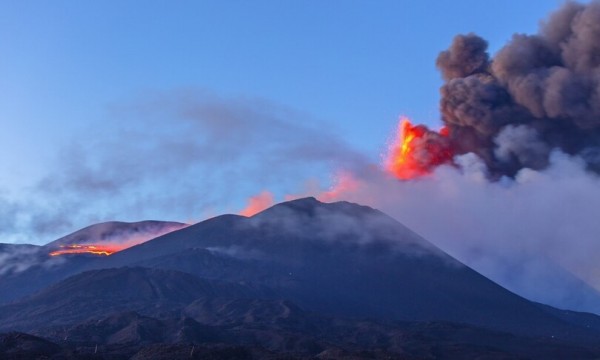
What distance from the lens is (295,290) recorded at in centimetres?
9650

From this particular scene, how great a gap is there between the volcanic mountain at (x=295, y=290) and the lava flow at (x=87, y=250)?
279 inches

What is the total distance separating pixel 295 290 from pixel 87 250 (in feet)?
154

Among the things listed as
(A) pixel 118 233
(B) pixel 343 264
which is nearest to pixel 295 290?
(B) pixel 343 264

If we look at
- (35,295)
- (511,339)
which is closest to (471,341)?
(511,339)

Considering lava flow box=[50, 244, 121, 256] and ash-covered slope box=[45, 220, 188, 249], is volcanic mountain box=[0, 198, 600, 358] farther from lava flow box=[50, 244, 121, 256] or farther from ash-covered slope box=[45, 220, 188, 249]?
ash-covered slope box=[45, 220, 188, 249]

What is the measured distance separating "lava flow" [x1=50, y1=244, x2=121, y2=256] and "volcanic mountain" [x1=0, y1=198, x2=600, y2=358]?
23.3 feet

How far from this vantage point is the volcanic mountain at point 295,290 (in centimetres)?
7024

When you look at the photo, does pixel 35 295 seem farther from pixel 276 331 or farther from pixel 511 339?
pixel 511 339

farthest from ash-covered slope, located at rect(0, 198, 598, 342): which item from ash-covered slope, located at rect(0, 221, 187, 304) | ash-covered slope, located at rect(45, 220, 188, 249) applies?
ash-covered slope, located at rect(45, 220, 188, 249)

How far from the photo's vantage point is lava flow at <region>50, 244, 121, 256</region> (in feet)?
409

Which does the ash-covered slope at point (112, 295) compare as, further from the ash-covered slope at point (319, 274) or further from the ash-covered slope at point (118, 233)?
the ash-covered slope at point (118, 233)

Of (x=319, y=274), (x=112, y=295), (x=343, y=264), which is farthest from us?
(x=343, y=264)

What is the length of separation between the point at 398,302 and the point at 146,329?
44.8m

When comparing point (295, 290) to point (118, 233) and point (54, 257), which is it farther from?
point (118, 233)
